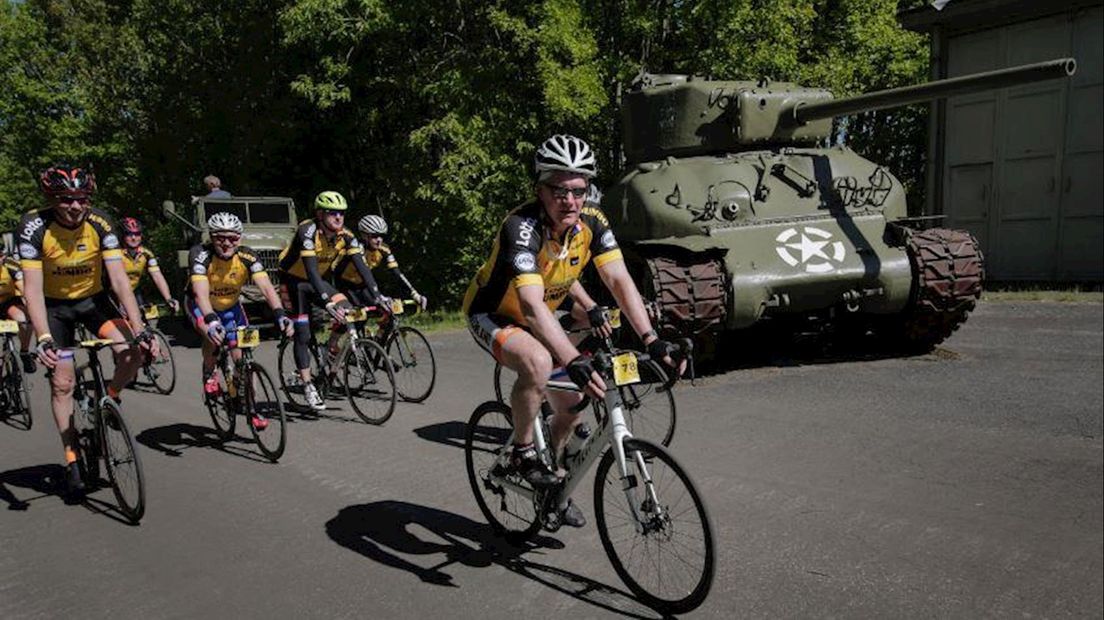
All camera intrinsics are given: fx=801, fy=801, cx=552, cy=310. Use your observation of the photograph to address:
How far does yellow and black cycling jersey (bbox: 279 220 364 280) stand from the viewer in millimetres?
7699

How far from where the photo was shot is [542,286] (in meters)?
3.82

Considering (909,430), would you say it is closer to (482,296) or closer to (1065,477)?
(1065,477)

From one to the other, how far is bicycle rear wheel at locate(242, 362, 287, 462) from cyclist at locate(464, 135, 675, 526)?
8.73 feet

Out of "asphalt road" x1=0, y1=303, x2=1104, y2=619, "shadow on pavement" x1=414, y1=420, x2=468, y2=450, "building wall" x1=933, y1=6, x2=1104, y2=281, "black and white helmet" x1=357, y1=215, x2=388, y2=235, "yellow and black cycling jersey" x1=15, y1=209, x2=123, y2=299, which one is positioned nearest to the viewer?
"asphalt road" x1=0, y1=303, x2=1104, y2=619

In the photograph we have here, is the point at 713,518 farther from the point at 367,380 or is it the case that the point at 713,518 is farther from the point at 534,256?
the point at 367,380

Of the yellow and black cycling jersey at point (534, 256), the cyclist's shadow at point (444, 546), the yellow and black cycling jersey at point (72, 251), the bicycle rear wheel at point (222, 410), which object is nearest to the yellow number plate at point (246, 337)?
the bicycle rear wheel at point (222, 410)

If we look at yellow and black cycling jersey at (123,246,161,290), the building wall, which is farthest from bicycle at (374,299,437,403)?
the building wall

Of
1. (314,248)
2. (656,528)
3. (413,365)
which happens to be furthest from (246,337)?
(656,528)

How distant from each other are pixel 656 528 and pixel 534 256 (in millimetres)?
1378

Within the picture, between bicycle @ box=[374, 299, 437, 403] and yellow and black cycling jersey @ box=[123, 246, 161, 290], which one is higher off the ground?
yellow and black cycling jersey @ box=[123, 246, 161, 290]

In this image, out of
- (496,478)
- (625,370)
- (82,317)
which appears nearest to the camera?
(625,370)

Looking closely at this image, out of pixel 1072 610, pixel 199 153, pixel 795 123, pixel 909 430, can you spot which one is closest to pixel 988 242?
pixel 795 123

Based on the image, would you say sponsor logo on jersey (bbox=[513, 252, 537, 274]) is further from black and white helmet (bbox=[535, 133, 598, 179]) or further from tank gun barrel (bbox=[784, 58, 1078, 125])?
tank gun barrel (bbox=[784, 58, 1078, 125])

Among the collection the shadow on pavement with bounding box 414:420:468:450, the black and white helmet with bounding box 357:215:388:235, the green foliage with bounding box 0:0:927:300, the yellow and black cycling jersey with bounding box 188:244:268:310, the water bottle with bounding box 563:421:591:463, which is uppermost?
the green foliage with bounding box 0:0:927:300
